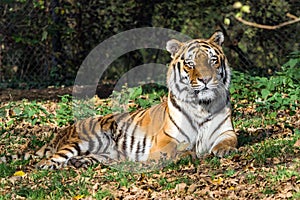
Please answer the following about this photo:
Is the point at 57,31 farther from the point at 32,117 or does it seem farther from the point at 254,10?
the point at 32,117

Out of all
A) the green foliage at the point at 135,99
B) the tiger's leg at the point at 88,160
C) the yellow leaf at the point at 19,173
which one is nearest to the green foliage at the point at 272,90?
the green foliage at the point at 135,99

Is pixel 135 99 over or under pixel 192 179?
over

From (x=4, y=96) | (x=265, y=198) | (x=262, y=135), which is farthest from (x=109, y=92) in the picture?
(x=265, y=198)

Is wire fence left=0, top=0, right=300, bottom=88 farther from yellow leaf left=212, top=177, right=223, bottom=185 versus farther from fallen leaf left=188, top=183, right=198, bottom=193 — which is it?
fallen leaf left=188, top=183, right=198, bottom=193

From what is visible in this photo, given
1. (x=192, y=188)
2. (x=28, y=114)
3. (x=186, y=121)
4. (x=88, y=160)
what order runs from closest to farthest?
(x=192, y=188), (x=186, y=121), (x=88, y=160), (x=28, y=114)

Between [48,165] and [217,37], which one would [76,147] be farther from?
[217,37]

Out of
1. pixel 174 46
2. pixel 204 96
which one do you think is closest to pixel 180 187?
pixel 204 96

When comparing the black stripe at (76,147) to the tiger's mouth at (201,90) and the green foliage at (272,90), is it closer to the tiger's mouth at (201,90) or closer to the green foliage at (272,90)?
the tiger's mouth at (201,90)

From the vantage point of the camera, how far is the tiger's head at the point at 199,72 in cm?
638

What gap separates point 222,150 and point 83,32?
9441 millimetres

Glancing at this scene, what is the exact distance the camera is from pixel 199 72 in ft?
21.1

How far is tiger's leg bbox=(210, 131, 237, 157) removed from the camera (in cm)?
620

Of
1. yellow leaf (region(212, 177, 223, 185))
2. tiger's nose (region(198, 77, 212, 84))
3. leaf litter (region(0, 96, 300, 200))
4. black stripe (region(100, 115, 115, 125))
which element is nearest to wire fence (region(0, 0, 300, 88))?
black stripe (region(100, 115, 115, 125))

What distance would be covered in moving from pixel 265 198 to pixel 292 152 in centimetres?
126
